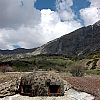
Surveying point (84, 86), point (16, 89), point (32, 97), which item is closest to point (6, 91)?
point (16, 89)

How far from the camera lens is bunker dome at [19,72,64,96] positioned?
2916cm

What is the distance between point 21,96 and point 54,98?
3.13 m

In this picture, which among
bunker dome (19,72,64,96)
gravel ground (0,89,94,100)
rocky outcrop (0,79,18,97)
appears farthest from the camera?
rocky outcrop (0,79,18,97)

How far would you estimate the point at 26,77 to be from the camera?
30.2m

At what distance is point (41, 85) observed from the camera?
29281 mm

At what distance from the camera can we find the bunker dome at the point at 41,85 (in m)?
29.2

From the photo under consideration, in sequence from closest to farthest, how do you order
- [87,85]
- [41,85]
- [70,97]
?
[41,85] < [70,97] < [87,85]

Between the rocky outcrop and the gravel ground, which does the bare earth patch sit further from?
the rocky outcrop

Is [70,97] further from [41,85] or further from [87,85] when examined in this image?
[87,85]

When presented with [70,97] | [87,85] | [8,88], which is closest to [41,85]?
[70,97]

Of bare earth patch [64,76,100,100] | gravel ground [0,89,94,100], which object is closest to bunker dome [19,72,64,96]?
gravel ground [0,89,94,100]

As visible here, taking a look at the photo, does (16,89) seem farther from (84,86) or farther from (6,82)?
(84,86)

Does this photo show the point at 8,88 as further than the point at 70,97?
Yes

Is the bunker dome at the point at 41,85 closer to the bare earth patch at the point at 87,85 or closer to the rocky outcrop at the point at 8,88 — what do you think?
the rocky outcrop at the point at 8,88
